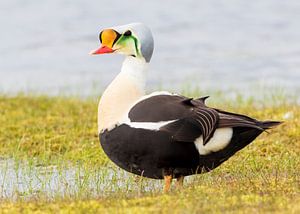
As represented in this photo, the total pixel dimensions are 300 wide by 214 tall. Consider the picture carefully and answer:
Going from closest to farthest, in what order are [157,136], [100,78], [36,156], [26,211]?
[26,211]
[157,136]
[36,156]
[100,78]

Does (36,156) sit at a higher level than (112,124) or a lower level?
lower

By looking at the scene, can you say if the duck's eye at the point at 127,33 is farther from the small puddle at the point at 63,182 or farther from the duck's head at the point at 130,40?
the small puddle at the point at 63,182

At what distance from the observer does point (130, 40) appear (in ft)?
26.1

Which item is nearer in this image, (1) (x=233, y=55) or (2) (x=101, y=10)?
(1) (x=233, y=55)

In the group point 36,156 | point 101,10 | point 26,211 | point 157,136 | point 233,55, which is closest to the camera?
point 26,211

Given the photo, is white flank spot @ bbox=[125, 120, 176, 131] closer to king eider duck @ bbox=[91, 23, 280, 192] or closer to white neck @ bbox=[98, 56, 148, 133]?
king eider duck @ bbox=[91, 23, 280, 192]

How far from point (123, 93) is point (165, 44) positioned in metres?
13.6

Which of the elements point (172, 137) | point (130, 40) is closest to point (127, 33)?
point (130, 40)

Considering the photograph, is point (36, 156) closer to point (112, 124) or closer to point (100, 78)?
point (112, 124)

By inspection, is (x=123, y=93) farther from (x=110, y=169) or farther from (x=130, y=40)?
(x=110, y=169)

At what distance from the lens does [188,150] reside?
7.51m

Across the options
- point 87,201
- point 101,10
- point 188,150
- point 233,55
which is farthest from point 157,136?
point 101,10

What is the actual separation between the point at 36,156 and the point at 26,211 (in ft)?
11.7

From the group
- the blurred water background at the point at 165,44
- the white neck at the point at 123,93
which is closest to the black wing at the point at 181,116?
the white neck at the point at 123,93
